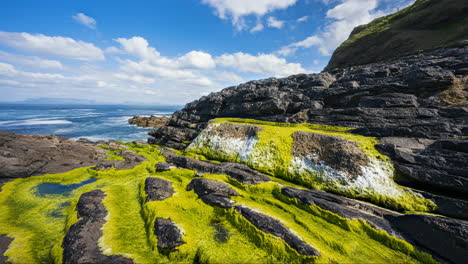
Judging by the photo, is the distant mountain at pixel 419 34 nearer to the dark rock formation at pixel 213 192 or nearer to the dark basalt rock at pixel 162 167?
the dark rock formation at pixel 213 192

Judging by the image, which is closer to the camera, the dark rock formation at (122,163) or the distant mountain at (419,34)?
the dark rock formation at (122,163)

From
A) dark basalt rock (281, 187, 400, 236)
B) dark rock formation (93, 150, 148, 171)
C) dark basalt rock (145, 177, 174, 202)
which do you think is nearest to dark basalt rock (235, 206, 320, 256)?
dark basalt rock (281, 187, 400, 236)

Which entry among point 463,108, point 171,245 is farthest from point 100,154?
point 463,108

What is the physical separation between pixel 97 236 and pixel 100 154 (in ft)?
80.6

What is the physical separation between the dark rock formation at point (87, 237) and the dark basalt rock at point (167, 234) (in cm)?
178

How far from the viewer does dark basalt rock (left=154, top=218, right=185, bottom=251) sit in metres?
10.2

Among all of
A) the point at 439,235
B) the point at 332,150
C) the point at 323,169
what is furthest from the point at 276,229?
the point at 332,150

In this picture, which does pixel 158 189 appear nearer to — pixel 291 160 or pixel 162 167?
pixel 162 167

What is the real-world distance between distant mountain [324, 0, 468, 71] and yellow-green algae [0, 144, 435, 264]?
58.8 meters

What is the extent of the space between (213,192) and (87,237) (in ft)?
28.5

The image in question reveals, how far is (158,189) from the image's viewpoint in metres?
16.4

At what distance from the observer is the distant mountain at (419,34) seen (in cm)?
→ 4750

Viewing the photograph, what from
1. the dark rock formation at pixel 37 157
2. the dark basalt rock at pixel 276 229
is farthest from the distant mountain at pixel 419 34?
the dark rock formation at pixel 37 157

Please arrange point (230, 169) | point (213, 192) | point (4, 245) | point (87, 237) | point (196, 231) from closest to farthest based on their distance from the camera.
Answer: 1. point (87, 237)
2. point (4, 245)
3. point (196, 231)
4. point (213, 192)
5. point (230, 169)
